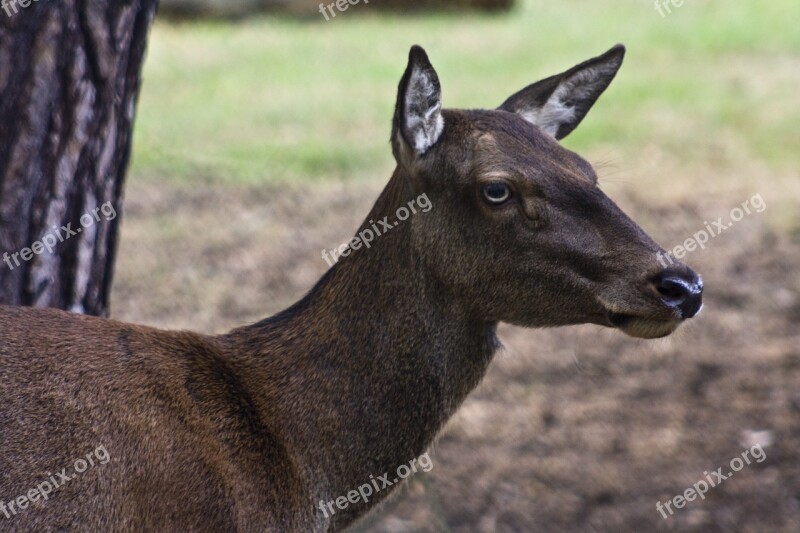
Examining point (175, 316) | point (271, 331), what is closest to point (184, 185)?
point (175, 316)

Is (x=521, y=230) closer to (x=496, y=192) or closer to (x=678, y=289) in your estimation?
(x=496, y=192)

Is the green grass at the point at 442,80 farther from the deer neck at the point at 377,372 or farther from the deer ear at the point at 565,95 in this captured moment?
the deer neck at the point at 377,372

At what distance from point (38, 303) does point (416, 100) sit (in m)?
1.75

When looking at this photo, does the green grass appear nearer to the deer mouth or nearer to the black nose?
the deer mouth

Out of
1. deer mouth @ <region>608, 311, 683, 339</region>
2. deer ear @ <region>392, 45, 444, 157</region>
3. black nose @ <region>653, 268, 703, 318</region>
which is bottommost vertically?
deer mouth @ <region>608, 311, 683, 339</region>

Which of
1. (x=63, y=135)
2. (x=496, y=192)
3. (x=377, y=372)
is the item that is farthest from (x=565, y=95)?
(x=63, y=135)

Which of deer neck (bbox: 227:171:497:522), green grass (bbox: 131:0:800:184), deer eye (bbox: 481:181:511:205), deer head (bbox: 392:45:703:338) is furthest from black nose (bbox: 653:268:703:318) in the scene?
green grass (bbox: 131:0:800:184)

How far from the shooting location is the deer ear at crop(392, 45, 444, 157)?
12.1 feet

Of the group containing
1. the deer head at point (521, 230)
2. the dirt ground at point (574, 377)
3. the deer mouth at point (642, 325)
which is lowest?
the dirt ground at point (574, 377)

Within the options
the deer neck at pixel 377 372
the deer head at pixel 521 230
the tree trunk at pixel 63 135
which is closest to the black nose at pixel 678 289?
the deer head at pixel 521 230

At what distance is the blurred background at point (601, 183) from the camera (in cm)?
624

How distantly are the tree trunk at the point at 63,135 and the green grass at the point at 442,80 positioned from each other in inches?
221

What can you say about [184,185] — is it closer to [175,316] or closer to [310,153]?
[310,153]

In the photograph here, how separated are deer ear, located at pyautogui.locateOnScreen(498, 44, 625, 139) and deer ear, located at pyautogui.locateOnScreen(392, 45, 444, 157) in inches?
21.7
